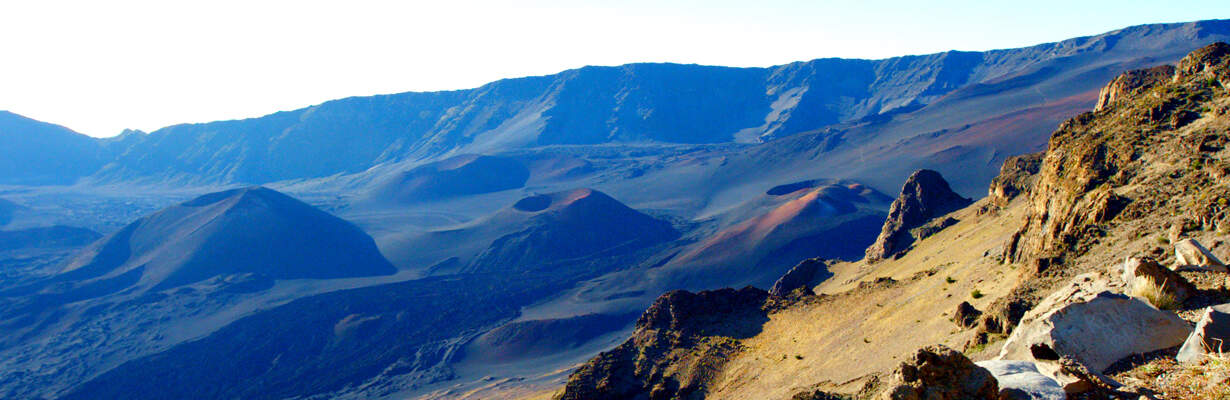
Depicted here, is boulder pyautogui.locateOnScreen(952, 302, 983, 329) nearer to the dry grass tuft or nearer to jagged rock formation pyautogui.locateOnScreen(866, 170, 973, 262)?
the dry grass tuft

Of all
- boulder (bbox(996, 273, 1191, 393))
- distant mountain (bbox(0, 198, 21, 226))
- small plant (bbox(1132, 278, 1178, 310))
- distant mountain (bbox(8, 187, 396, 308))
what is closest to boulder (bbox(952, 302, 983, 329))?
small plant (bbox(1132, 278, 1178, 310))

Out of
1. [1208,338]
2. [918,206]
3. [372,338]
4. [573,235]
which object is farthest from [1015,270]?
[573,235]

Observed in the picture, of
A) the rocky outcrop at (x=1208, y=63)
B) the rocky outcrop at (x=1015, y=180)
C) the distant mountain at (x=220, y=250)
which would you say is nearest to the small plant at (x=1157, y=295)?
the rocky outcrop at (x=1208, y=63)

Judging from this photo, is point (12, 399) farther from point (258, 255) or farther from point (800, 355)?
point (800, 355)

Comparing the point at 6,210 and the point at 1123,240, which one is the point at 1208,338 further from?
the point at 6,210

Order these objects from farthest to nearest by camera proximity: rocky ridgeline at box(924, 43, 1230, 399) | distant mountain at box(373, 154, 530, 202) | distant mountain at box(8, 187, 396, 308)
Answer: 1. distant mountain at box(373, 154, 530, 202)
2. distant mountain at box(8, 187, 396, 308)
3. rocky ridgeline at box(924, 43, 1230, 399)

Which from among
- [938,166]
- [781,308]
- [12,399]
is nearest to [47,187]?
[12,399]
